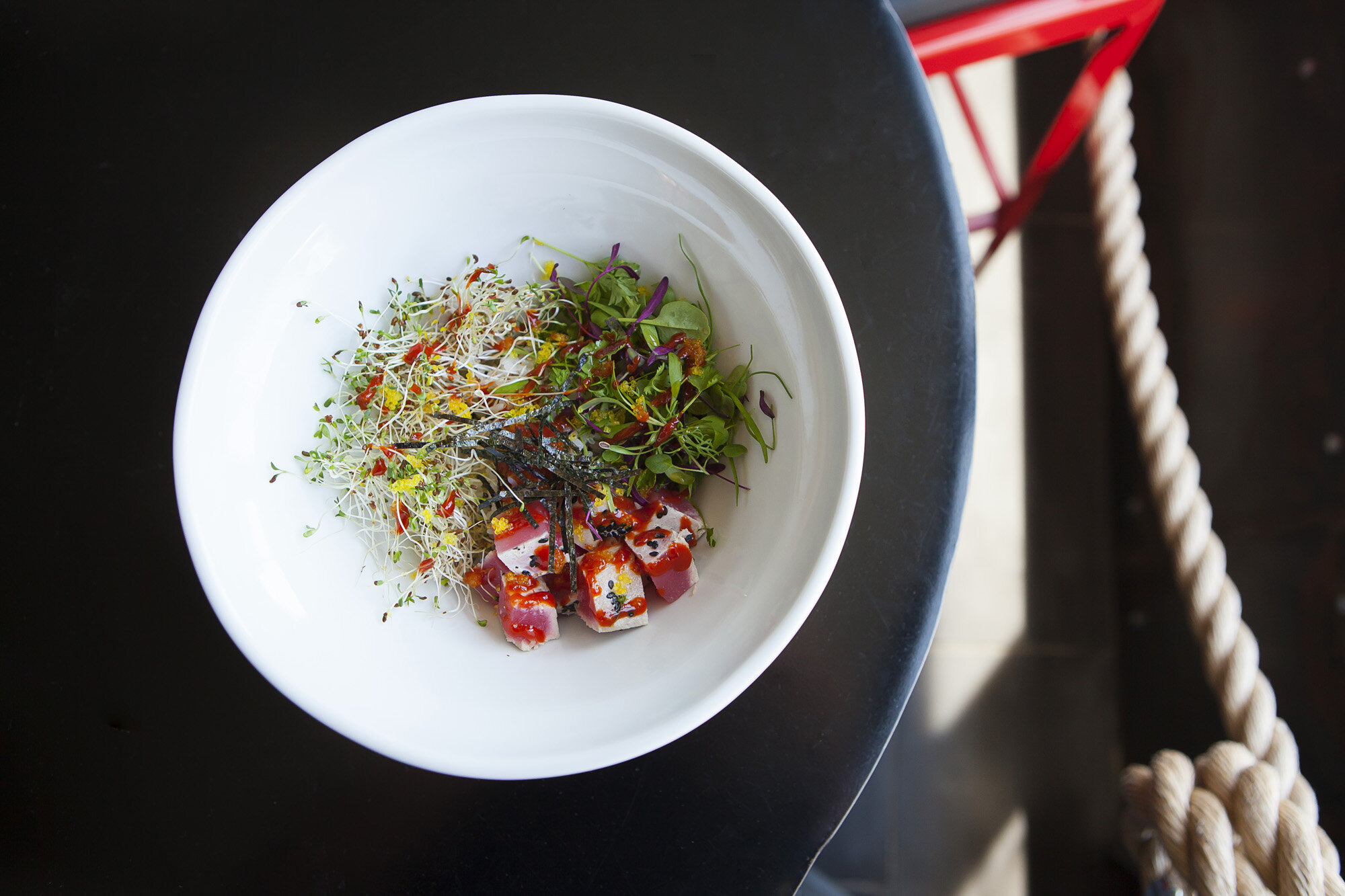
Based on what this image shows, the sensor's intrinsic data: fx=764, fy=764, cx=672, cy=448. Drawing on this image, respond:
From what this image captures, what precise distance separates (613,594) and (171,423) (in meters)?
0.74

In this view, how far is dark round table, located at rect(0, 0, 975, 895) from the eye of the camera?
1055 mm

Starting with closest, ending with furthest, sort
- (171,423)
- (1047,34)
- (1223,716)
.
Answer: (171,423) → (1047,34) → (1223,716)

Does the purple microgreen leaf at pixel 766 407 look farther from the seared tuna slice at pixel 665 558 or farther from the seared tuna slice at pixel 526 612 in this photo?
the seared tuna slice at pixel 526 612

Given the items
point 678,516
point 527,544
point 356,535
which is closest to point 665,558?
point 678,516

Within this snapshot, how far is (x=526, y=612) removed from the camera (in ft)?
2.98

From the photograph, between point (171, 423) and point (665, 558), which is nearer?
point (665, 558)

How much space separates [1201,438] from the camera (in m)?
2.06

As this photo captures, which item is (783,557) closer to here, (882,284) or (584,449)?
(584,449)

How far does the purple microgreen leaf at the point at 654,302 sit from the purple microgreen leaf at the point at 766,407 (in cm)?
18

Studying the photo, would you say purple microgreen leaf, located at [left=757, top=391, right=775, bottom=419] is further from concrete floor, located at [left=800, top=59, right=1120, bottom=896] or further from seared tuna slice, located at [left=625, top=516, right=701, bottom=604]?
concrete floor, located at [left=800, top=59, right=1120, bottom=896]

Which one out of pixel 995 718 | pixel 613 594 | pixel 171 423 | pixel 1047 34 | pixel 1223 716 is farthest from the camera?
pixel 995 718

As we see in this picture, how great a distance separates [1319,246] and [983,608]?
1226mm

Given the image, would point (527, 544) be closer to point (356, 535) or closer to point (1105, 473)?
point (356, 535)

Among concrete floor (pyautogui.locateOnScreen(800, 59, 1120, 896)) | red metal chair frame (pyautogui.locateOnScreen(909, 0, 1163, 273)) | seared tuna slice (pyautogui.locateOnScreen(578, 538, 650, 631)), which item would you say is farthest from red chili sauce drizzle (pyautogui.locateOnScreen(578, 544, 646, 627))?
concrete floor (pyautogui.locateOnScreen(800, 59, 1120, 896))
